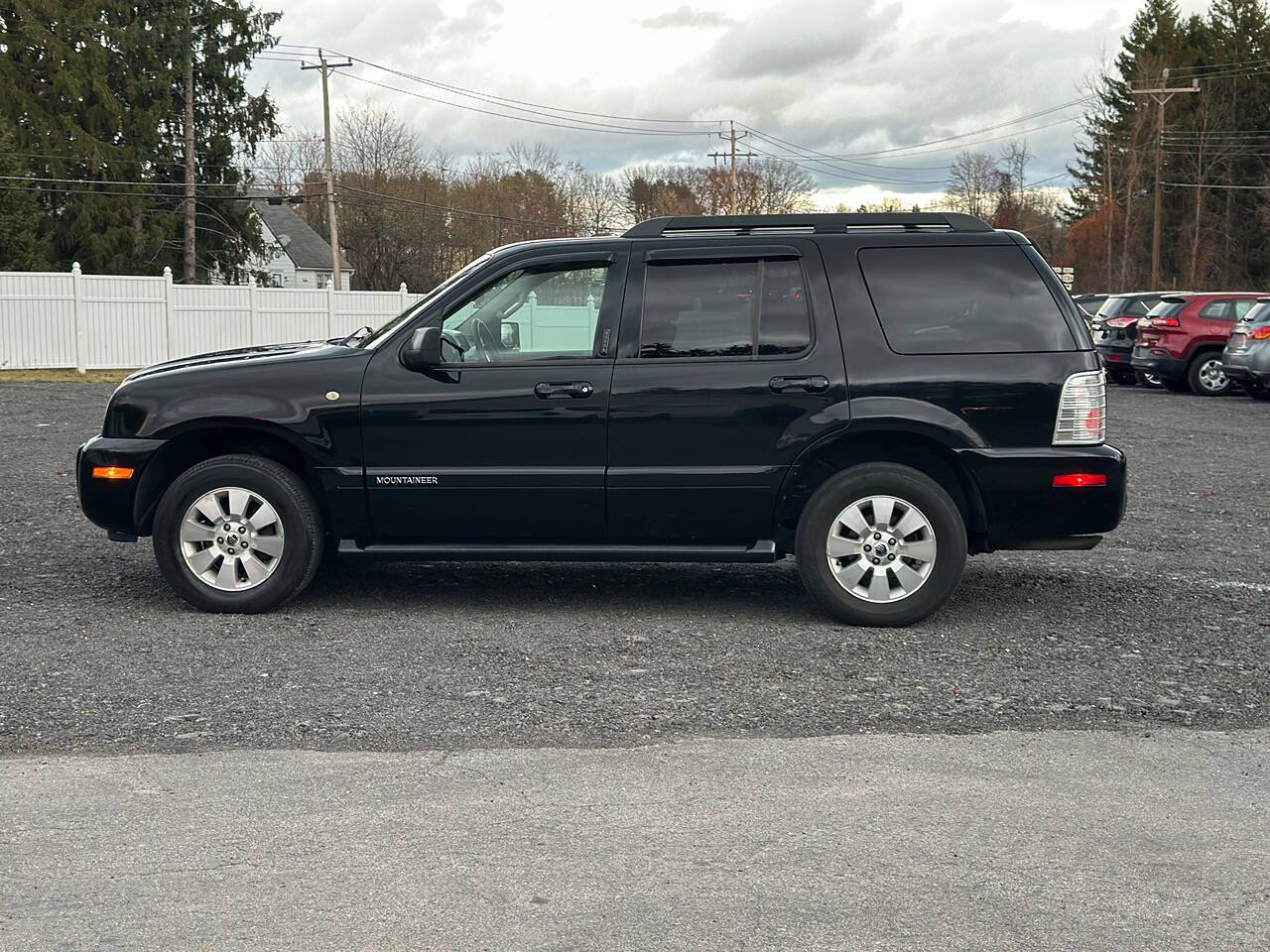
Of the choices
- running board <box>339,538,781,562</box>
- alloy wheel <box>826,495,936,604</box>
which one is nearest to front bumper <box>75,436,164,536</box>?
running board <box>339,538,781,562</box>

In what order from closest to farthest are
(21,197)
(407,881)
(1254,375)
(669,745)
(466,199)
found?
(407,881) → (669,745) → (1254,375) → (21,197) → (466,199)

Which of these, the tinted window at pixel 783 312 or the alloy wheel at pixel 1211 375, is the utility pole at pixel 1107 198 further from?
the tinted window at pixel 783 312

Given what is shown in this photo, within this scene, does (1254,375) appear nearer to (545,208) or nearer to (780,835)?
(780,835)

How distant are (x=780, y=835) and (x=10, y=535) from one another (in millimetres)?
6845

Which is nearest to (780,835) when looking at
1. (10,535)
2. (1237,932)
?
(1237,932)

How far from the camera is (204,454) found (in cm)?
701

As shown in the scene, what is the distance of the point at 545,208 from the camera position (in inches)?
2825

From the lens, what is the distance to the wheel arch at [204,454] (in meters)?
6.80

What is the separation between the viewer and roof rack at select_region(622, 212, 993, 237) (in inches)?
266

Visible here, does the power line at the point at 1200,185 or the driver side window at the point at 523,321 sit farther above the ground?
the power line at the point at 1200,185

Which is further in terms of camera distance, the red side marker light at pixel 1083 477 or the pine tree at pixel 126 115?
the pine tree at pixel 126 115

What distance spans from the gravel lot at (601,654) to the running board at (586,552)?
0.33 metres

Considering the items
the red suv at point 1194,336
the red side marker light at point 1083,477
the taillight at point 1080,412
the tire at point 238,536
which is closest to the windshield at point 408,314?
the tire at point 238,536

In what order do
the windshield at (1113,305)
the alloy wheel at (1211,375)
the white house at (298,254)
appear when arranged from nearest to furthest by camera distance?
the alloy wheel at (1211,375) → the windshield at (1113,305) → the white house at (298,254)
